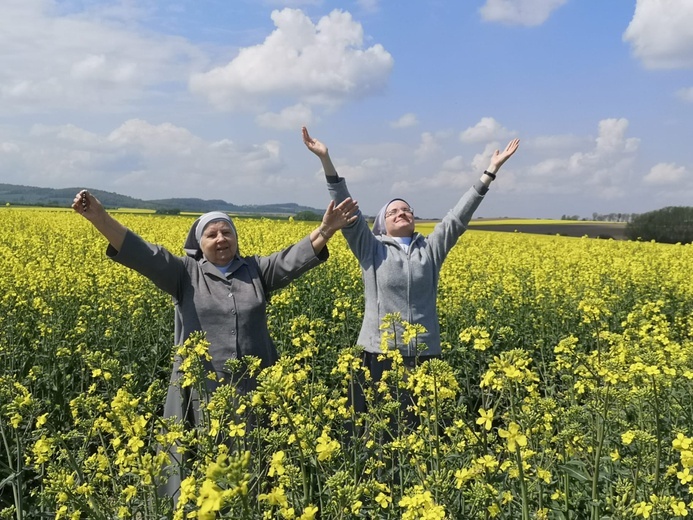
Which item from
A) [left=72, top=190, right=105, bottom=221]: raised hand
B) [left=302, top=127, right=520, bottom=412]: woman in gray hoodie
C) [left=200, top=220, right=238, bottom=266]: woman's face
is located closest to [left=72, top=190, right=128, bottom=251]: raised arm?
[left=72, top=190, right=105, bottom=221]: raised hand

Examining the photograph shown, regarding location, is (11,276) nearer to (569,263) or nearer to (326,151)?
(326,151)

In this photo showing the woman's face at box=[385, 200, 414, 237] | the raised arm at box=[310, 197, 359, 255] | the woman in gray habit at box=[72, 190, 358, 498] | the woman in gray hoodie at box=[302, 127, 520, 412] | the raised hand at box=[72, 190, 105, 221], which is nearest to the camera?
the raised hand at box=[72, 190, 105, 221]

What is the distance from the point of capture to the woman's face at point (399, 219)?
398 cm

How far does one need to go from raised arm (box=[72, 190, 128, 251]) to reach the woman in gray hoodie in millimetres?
1371

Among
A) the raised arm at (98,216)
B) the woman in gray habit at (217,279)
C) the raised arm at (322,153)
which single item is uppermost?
the raised arm at (322,153)

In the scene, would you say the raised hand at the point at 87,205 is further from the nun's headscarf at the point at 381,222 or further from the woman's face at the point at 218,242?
the nun's headscarf at the point at 381,222

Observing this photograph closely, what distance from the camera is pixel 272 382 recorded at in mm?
1768

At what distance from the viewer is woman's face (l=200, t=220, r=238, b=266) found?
3381mm

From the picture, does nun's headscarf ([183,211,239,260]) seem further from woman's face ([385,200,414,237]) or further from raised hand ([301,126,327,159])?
woman's face ([385,200,414,237])

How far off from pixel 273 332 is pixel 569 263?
23.0 ft

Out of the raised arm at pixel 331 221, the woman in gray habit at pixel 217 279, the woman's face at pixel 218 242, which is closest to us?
the woman in gray habit at pixel 217 279

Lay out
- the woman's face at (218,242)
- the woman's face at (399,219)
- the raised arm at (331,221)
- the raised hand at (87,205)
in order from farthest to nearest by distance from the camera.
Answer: the woman's face at (399,219), the raised arm at (331,221), the woman's face at (218,242), the raised hand at (87,205)

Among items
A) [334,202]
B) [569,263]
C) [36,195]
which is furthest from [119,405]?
[36,195]

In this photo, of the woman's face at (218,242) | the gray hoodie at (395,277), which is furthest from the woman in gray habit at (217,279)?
the gray hoodie at (395,277)
